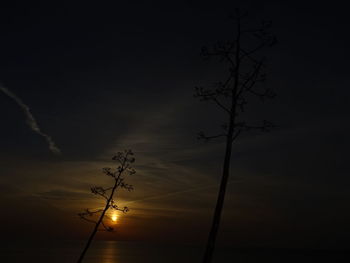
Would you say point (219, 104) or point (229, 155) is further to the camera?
point (219, 104)

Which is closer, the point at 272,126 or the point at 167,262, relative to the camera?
the point at 272,126

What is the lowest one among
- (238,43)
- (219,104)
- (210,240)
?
(210,240)

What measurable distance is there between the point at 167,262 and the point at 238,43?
630ft

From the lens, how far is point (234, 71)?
325 inches

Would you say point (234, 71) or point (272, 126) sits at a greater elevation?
point (234, 71)

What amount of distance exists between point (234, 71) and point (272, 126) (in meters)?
1.60

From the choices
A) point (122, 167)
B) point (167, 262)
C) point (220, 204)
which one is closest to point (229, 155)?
point (220, 204)

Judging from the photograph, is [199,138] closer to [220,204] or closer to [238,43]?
[220,204]

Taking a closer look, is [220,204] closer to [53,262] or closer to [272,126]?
[272,126]

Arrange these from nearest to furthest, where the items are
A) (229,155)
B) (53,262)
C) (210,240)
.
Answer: (210,240)
(229,155)
(53,262)

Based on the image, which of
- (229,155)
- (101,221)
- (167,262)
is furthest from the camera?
(167,262)

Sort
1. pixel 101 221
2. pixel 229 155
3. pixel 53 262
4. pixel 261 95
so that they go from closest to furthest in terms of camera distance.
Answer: pixel 229 155
pixel 261 95
pixel 101 221
pixel 53 262

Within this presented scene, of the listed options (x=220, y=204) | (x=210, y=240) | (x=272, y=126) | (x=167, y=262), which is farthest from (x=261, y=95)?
(x=167, y=262)

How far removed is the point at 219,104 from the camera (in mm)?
8312
